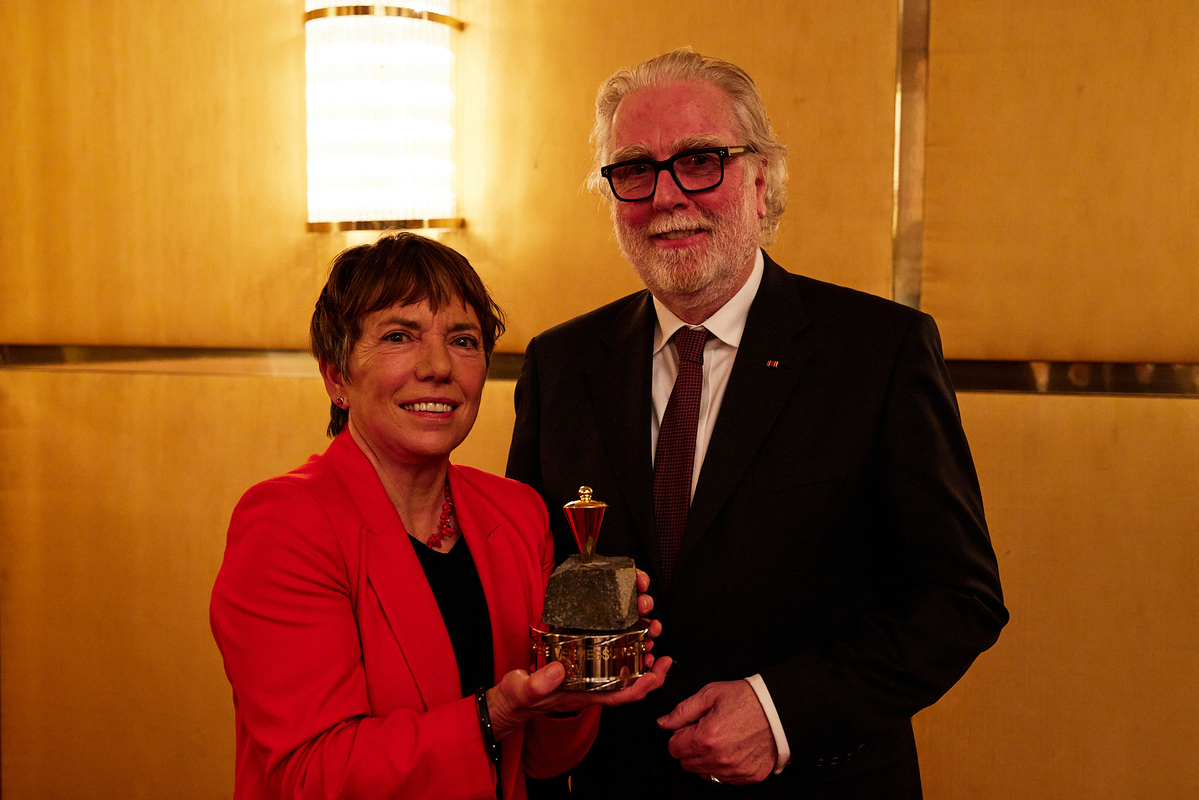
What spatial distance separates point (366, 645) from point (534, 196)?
63.3 inches

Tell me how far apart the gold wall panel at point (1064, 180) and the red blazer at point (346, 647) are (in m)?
1.44

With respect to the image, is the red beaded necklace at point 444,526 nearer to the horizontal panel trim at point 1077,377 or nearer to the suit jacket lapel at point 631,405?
the suit jacket lapel at point 631,405

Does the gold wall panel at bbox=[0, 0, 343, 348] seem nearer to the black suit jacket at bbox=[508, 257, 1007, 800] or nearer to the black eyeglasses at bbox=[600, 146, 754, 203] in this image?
the black eyeglasses at bbox=[600, 146, 754, 203]

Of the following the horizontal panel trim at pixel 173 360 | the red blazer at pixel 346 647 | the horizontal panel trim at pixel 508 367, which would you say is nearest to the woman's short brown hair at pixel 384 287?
the red blazer at pixel 346 647

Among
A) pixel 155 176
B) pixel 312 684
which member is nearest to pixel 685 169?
pixel 312 684

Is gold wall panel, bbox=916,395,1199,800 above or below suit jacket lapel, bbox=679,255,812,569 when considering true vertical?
below

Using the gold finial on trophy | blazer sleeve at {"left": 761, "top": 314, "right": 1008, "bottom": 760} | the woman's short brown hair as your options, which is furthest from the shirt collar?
the gold finial on trophy

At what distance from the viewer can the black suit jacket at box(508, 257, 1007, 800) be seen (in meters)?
1.64

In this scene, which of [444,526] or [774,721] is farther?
[444,526]

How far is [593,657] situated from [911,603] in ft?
2.11

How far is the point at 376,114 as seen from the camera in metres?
2.53

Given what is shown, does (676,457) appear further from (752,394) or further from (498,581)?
(498,581)

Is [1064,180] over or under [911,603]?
over

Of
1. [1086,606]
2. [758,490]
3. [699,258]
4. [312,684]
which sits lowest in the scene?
[1086,606]
